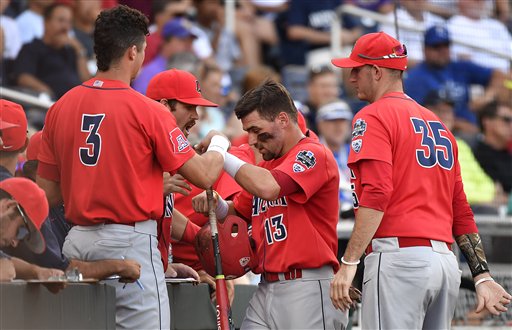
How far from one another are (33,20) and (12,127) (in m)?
5.57

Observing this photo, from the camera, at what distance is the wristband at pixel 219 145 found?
20.5 feet

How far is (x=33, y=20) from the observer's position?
451 inches

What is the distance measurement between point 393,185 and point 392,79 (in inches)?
26.6

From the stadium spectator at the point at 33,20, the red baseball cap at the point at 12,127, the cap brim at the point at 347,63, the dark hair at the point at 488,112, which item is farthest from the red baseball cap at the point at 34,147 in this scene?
the dark hair at the point at 488,112

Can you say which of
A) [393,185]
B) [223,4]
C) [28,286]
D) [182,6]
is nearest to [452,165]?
[393,185]

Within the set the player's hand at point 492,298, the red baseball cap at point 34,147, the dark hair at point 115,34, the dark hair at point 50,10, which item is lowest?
the player's hand at point 492,298

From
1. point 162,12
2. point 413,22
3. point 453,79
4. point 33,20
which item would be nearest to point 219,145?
point 33,20

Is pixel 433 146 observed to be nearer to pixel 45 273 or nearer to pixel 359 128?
pixel 359 128

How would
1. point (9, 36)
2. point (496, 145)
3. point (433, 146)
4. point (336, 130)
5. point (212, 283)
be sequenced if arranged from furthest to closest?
1. point (496, 145)
2. point (336, 130)
3. point (9, 36)
4. point (212, 283)
5. point (433, 146)

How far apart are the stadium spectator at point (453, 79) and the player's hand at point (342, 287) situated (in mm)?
7249

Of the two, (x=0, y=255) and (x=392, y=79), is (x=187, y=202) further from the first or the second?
(x=0, y=255)

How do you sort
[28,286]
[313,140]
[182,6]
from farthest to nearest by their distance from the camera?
[182,6]
[313,140]
[28,286]

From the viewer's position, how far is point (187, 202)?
7.62 meters

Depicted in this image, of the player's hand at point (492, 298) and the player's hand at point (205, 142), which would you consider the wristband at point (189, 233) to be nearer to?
the player's hand at point (205, 142)
